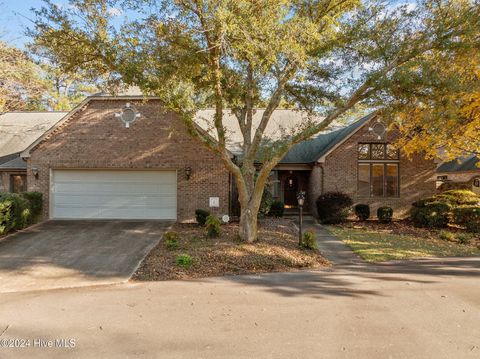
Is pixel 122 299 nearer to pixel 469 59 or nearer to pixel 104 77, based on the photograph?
pixel 104 77

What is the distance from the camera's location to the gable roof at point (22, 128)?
17359 millimetres

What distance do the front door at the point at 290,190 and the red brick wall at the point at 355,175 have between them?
124 inches

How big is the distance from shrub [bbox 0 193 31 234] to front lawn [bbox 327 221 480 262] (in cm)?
1129

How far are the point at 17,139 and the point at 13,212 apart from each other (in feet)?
28.7

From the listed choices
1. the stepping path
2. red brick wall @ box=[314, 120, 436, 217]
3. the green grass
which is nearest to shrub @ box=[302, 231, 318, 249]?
the stepping path

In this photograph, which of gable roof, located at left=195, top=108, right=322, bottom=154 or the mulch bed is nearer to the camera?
the mulch bed

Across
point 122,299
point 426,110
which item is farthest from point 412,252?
point 122,299

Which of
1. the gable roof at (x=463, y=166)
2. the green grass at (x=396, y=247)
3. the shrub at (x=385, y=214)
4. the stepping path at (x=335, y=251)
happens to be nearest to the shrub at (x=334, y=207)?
the shrub at (x=385, y=214)

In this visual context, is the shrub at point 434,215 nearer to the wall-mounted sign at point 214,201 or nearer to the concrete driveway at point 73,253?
the wall-mounted sign at point 214,201

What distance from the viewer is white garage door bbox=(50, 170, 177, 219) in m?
14.2

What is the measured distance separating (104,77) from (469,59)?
10951 millimetres

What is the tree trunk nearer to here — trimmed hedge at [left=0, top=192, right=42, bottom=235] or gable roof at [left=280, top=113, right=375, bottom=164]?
gable roof at [left=280, top=113, right=375, bottom=164]

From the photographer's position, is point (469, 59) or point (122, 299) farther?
point (469, 59)

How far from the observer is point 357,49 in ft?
30.9
